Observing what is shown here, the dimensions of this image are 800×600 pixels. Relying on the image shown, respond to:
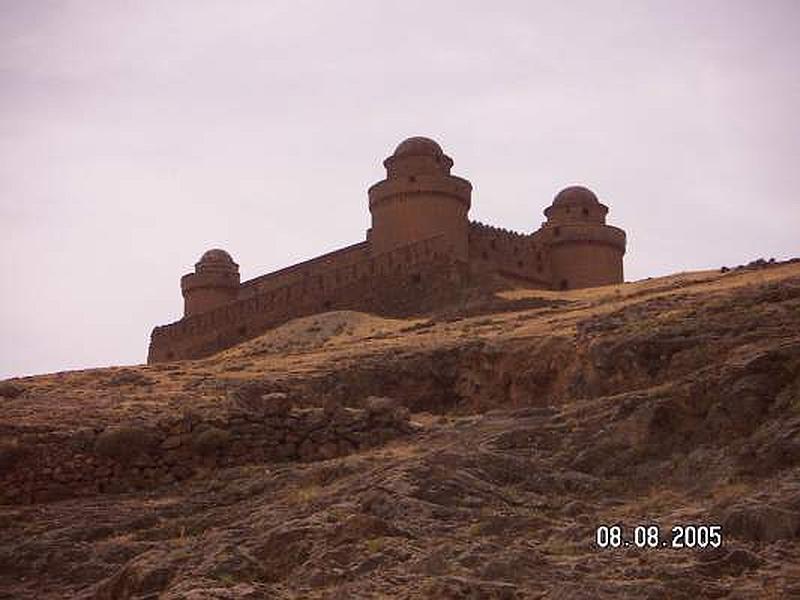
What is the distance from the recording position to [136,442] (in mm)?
11781

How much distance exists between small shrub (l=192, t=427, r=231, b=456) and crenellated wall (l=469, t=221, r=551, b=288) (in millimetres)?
26628

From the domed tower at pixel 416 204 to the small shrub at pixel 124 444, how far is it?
26433 mm

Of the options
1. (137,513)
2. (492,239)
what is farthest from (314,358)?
(492,239)

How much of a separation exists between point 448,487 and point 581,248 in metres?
34.6

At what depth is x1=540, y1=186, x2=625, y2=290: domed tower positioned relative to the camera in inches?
1652

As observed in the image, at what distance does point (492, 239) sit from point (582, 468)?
31.3 meters

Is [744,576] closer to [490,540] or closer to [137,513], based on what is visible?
[490,540]

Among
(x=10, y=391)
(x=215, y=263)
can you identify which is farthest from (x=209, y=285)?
(x=10, y=391)

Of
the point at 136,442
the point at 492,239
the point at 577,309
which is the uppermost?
the point at 492,239

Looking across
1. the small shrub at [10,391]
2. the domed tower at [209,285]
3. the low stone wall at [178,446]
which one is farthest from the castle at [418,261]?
the low stone wall at [178,446]

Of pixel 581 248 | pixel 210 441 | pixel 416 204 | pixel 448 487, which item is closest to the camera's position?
pixel 448 487

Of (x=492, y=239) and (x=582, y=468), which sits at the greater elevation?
(x=492, y=239)

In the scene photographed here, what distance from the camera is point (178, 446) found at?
39.1 ft

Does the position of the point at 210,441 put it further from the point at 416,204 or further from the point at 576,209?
the point at 576,209
